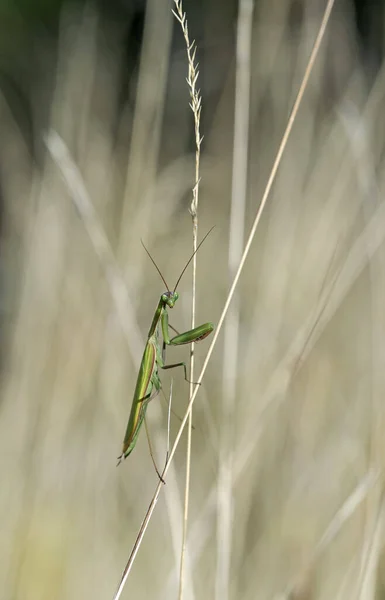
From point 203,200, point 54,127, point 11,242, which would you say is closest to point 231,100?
point 203,200

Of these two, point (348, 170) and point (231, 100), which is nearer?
point (348, 170)

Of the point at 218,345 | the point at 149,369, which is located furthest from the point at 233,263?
the point at 218,345

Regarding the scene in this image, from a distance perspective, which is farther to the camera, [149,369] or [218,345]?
[218,345]

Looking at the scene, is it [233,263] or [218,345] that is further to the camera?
[218,345]

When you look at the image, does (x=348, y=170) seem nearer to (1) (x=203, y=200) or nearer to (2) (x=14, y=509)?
(1) (x=203, y=200)

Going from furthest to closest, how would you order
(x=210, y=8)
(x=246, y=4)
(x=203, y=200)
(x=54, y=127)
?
(x=210, y=8) → (x=203, y=200) → (x=54, y=127) → (x=246, y=4)

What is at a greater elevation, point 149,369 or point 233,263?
point 233,263

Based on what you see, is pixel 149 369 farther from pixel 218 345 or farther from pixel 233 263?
pixel 218 345

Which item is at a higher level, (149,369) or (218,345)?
(218,345)
